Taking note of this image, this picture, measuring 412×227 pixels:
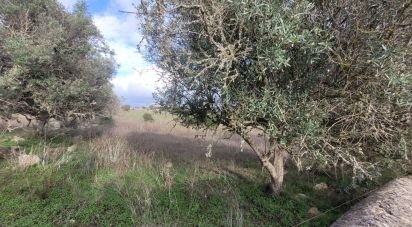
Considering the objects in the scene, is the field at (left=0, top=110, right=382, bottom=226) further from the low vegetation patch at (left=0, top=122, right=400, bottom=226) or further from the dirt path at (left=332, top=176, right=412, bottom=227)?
the dirt path at (left=332, top=176, right=412, bottom=227)

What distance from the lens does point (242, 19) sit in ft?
15.6

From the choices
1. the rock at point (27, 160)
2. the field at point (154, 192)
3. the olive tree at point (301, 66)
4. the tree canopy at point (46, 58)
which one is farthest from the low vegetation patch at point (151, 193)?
the tree canopy at point (46, 58)

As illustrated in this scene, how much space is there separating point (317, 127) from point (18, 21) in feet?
34.3

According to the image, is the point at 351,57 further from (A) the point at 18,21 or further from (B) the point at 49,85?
(A) the point at 18,21

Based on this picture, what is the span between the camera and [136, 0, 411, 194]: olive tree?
4660 mm

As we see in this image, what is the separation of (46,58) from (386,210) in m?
9.90

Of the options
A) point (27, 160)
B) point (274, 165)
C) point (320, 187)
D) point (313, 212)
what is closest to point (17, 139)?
point (27, 160)

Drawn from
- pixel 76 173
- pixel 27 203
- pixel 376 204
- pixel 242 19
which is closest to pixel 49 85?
pixel 76 173

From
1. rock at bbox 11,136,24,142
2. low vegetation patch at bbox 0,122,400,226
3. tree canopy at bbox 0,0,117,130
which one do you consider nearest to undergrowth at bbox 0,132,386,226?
low vegetation patch at bbox 0,122,400,226

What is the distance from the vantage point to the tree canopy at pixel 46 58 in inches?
389

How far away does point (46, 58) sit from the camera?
10.1 m

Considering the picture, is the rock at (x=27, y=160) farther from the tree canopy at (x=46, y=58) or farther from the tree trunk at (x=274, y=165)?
the tree trunk at (x=274, y=165)

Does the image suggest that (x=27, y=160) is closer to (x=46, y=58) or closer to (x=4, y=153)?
(x=4, y=153)

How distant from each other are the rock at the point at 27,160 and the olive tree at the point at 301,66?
5477 millimetres
